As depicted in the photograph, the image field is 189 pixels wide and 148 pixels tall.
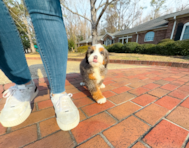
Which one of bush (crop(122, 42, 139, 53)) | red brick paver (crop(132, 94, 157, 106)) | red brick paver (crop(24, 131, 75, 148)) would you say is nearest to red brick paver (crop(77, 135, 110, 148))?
red brick paver (crop(24, 131, 75, 148))

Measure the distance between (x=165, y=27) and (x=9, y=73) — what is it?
650 inches

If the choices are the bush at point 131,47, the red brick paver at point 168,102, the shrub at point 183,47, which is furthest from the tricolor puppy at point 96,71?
the bush at point 131,47

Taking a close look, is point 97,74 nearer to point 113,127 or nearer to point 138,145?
point 113,127

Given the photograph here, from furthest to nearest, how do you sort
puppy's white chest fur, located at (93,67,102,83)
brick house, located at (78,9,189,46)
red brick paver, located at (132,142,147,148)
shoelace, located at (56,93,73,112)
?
brick house, located at (78,9,189,46)
puppy's white chest fur, located at (93,67,102,83)
shoelace, located at (56,93,73,112)
red brick paver, located at (132,142,147,148)

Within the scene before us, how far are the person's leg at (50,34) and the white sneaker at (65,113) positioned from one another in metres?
0.18

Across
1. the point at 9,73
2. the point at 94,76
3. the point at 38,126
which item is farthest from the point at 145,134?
the point at 9,73

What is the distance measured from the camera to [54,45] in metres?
0.89

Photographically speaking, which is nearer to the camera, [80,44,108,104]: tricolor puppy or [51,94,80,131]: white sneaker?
[51,94,80,131]: white sneaker

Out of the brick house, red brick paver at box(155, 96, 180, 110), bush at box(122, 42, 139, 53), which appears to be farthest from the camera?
bush at box(122, 42, 139, 53)

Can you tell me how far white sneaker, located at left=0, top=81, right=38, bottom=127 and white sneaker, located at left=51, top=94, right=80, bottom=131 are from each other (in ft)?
1.15

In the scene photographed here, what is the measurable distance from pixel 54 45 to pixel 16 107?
0.82 metres

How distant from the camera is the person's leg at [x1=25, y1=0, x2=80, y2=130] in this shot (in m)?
0.80

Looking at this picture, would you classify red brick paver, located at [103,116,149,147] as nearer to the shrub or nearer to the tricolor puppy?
the tricolor puppy

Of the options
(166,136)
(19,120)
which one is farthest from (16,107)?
(166,136)
